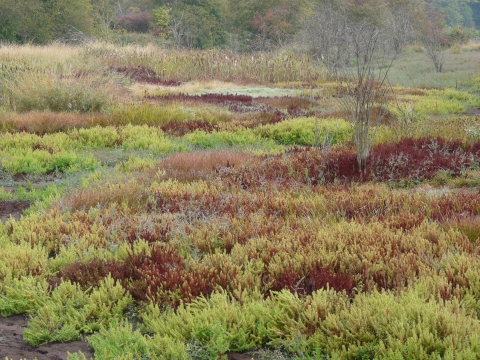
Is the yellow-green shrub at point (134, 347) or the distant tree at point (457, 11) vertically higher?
the distant tree at point (457, 11)

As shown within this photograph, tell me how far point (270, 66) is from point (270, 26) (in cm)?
Answer: 2319

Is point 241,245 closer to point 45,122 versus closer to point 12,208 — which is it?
point 12,208

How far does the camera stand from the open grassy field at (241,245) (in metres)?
2.90

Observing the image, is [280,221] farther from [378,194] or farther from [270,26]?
[270,26]

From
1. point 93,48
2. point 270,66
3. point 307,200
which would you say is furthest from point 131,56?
point 307,200

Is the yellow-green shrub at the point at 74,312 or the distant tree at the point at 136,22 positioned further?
the distant tree at the point at 136,22

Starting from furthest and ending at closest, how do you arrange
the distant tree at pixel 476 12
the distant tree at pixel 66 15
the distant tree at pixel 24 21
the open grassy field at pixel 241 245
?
the distant tree at pixel 476 12 < the distant tree at pixel 66 15 < the distant tree at pixel 24 21 < the open grassy field at pixel 241 245

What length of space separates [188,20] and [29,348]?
47.5 meters

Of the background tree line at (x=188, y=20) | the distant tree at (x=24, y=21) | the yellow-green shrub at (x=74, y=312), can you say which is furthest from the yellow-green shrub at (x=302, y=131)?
the distant tree at (x=24, y=21)

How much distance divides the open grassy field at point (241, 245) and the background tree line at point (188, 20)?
3180cm

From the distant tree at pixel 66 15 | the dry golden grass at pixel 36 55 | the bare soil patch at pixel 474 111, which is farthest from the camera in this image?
the distant tree at pixel 66 15

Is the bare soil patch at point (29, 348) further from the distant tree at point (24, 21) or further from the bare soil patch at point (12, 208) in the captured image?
the distant tree at point (24, 21)

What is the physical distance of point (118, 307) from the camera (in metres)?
3.44

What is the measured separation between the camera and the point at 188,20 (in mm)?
47219
